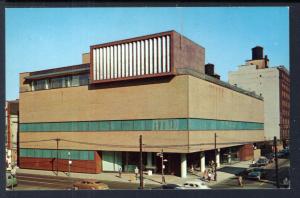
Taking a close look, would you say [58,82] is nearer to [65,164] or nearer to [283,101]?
[65,164]

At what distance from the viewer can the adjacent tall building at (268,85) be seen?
81625 mm

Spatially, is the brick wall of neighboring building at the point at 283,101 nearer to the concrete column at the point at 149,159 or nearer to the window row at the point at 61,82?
the concrete column at the point at 149,159

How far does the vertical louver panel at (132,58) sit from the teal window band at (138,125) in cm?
630

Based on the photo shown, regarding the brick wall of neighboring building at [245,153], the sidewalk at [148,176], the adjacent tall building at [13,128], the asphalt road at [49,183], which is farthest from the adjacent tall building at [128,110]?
the brick wall of neighboring building at [245,153]

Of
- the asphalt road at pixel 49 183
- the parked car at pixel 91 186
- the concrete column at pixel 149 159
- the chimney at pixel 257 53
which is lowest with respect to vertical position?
the asphalt road at pixel 49 183

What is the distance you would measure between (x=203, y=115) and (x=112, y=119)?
12.6 metres

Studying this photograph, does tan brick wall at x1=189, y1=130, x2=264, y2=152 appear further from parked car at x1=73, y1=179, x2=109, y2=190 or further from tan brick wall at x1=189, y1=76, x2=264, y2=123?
parked car at x1=73, y1=179, x2=109, y2=190

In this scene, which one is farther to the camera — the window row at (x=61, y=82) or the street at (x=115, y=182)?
the window row at (x=61, y=82)

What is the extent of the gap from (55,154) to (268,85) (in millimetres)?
52233

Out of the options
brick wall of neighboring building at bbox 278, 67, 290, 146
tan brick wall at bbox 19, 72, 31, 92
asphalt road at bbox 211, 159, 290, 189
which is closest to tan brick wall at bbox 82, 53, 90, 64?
tan brick wall at bbox 19, 72, 31, 92

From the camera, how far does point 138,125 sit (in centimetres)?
4678

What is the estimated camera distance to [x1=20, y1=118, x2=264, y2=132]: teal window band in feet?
146

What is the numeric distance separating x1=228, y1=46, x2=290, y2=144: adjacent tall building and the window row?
43743 millimetres

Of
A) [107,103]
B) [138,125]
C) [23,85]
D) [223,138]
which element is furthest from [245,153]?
[23,85]
